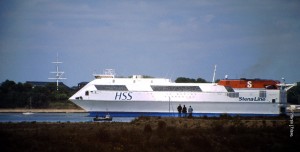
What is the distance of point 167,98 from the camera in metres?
80.2

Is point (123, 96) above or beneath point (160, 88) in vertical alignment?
beneath

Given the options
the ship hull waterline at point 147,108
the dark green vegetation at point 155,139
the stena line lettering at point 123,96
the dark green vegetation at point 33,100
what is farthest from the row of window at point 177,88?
the dark green vegetation at point 155,139

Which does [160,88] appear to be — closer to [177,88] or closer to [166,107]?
[177,88]

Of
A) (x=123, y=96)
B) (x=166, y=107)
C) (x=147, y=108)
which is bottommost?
(x=147, y=108)

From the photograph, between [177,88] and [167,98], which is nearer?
[167,98]

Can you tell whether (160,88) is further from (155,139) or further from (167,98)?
(155,139)

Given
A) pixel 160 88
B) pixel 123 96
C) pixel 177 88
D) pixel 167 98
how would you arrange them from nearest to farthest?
pixel 123 96
pixel 167 98
pixel 160 88
pixel 177 88

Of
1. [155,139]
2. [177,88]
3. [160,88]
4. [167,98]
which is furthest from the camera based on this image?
[177,88]

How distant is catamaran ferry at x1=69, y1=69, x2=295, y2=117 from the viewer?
79562 mm

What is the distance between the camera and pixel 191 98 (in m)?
80.8

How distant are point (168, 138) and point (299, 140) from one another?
1061cm

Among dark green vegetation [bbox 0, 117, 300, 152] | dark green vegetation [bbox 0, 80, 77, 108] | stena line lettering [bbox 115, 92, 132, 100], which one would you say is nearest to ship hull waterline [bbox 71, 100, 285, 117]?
stena line lettering [bbox 115, 92, 132, 100]

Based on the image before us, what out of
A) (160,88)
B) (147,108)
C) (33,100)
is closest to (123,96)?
(147,108)

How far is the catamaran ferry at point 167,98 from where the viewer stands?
79.6 meters
